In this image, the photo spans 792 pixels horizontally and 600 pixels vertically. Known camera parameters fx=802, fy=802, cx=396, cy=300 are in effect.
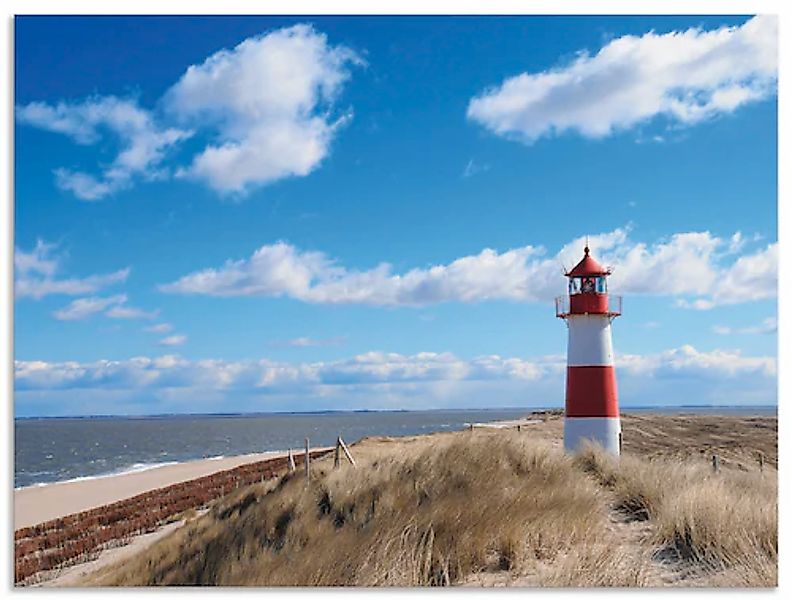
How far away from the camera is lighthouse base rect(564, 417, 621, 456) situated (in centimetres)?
765

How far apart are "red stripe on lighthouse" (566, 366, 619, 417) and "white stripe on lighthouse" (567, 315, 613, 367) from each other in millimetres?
68

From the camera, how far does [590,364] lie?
25.0ft

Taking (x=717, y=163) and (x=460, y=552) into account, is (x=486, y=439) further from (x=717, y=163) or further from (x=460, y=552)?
(x=717, y=163)

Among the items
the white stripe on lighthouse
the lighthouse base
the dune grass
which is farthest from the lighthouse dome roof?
the dune grass

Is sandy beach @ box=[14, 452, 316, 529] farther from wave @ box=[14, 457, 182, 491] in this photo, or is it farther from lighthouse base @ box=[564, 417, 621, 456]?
lighthouse base @ box=[564, 417, 621, 456]

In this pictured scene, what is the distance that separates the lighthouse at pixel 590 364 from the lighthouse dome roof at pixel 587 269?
0.06 feet

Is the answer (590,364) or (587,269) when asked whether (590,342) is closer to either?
(590,364)

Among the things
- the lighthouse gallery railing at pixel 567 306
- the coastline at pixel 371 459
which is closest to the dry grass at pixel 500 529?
the coastline at pixel 371 459

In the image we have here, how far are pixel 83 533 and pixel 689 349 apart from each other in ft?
25.1

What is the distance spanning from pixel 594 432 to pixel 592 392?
0.39 meters

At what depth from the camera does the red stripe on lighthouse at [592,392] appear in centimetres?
762

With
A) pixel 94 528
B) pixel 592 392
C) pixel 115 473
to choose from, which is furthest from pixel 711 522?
pixel 115 473

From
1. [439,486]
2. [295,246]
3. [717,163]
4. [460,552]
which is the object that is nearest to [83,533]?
[295,246]

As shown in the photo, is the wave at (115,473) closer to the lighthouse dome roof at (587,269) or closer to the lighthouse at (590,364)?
the lighthouse at (590,364)
